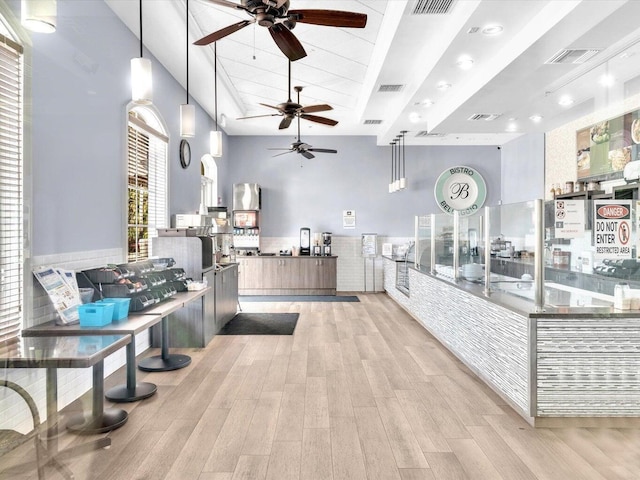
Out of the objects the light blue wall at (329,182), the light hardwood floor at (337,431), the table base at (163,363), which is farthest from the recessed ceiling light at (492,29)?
the light blue wall at (329,182)

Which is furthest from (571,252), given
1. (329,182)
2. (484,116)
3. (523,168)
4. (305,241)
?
(329,182)

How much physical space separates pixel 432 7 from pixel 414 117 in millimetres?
3480

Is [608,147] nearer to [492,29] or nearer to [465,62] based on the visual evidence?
[465,62]

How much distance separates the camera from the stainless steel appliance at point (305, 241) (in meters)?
9.86

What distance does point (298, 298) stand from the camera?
30.0 ft

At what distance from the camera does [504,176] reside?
10234mm

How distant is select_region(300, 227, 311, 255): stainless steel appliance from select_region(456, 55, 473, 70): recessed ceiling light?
5.42 meters

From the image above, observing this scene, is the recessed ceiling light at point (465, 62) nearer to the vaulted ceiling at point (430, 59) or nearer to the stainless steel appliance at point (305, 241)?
the vaulted ceiling at point (430, 59)

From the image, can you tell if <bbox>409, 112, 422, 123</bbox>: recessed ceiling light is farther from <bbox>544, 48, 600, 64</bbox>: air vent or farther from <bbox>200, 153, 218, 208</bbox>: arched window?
<bbox>200, 153, 218, 208</bbox>: arched window

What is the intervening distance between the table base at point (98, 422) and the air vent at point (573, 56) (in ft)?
16.0

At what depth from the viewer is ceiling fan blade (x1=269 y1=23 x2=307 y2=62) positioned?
3080 mm

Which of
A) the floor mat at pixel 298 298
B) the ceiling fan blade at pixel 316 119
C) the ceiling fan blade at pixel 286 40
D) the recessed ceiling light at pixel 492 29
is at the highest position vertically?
the recessed ceiling light at pixel 492 29

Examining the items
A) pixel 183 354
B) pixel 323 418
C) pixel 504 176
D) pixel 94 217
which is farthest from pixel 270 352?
pixel 504 176

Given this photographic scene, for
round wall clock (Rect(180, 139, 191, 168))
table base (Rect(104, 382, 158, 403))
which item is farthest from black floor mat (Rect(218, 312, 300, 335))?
round wall clock (Rect(180, 139, 191, 168))
